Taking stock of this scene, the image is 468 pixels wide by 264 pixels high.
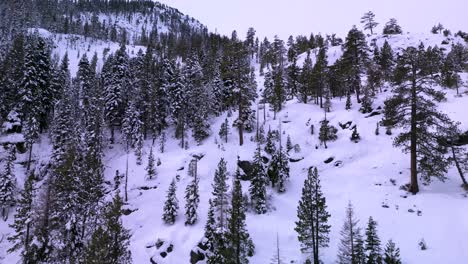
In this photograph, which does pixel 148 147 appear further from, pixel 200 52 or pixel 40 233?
pixel 200 52

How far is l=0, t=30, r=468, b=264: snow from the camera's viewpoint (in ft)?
76.7

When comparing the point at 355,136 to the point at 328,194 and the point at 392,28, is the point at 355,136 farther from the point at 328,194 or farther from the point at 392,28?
the point at 392,28

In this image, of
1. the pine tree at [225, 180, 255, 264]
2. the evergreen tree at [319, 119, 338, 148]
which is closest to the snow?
the evergreen tree at [319, 119, 338, 148]

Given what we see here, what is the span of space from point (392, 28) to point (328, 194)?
94.7m

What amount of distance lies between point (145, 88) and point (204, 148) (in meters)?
20.2

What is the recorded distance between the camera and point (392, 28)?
10431cm

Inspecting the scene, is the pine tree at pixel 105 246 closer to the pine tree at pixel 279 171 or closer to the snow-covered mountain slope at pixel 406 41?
the pine tree at pixel 279 171

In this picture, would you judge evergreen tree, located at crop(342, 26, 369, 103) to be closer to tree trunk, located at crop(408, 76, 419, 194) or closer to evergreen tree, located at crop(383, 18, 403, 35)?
tree trunk, located at crop(408, 76, 419, 194)

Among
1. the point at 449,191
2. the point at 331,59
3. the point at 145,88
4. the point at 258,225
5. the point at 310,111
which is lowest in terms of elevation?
the point at 258,225

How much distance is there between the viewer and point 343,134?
4556cm

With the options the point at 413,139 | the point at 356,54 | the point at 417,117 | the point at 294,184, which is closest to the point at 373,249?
the point at 413,139

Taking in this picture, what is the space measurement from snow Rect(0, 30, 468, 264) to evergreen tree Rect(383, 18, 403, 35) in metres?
56.6

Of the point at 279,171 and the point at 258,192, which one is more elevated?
the point at 279,171

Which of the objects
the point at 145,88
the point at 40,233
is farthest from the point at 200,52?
the point at 40,233
